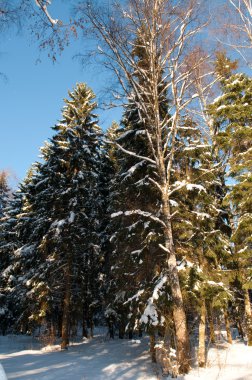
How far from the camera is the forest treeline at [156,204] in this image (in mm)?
9477

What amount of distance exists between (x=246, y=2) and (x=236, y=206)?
8460mm

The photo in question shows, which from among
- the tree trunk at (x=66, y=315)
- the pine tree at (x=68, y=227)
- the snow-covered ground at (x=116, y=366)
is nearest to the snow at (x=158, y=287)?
the snow-covered ground at (x=116, y=366)

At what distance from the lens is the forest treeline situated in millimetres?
9477

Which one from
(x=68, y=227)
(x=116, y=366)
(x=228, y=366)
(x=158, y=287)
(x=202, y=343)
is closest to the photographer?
(x=228, y=366)

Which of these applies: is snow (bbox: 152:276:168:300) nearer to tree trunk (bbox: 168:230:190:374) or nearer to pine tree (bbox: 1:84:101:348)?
tree trunk (bbox: 168:230:190:374)

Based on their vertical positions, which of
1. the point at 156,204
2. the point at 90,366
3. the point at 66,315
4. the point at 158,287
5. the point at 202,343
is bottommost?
the point at 90,366

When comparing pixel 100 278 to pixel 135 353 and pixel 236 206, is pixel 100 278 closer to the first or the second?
pixel 135 353

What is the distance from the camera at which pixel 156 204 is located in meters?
12.6

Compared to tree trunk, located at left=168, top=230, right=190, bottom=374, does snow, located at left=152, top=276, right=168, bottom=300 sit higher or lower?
higher

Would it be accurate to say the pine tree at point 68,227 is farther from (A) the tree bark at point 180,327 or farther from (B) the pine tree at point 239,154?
(A) the tree bark at point 180,327

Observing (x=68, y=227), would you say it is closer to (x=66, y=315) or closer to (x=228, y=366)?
(x=66, y=315)

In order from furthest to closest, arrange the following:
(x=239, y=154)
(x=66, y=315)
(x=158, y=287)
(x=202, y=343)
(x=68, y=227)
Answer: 1. (x=68, y=227)
2. (x=66, y=315)
3. (x=239, y=154)
4. (x=202, y=343)
5. (x=158, y=287)

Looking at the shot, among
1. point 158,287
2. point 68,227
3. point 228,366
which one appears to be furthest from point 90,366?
point 68,227

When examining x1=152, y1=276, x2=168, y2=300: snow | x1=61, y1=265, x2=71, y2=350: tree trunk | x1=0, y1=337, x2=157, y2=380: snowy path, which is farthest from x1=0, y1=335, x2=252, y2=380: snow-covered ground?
x1=152, y1=276, x2=168, y2=300: snow
